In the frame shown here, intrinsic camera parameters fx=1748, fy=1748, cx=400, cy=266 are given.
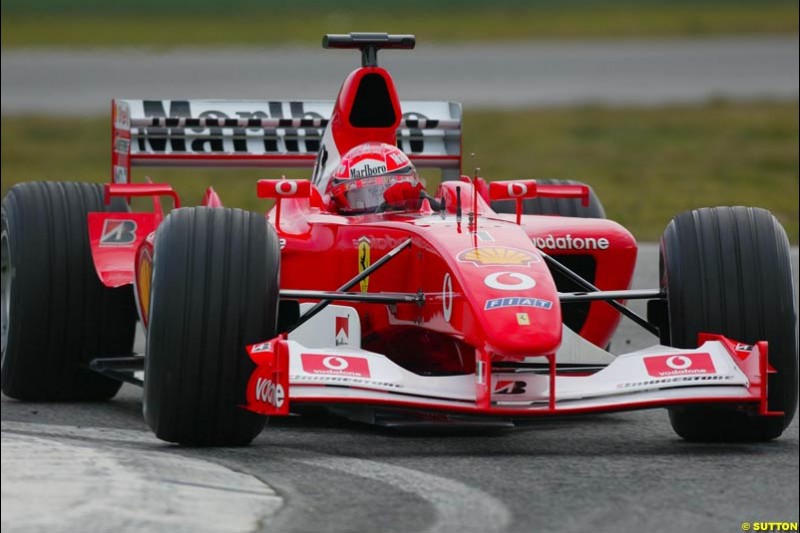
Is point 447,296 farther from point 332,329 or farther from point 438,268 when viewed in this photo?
point 332,329

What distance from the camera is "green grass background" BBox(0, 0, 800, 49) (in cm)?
4588

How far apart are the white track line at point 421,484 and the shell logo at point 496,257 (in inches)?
40.7

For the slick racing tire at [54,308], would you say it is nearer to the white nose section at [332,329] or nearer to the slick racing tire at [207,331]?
the white nose section at [332,329]

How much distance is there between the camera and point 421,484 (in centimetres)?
686

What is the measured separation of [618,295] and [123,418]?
281 centimetres

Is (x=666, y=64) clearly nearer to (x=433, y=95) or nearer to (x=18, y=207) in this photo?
(x=433, y=95)

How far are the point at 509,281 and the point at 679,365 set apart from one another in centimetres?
83

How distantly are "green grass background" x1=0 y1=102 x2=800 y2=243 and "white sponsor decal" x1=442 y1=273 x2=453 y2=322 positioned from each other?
8572 mm

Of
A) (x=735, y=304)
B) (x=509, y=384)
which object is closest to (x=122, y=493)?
(x=509, y=384)

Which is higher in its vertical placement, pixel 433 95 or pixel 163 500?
pixel 433 95

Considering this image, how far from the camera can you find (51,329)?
387 inches

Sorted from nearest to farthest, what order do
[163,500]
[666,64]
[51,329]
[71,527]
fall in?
[71,527] → [163,500] → [51,329] → [666,64]

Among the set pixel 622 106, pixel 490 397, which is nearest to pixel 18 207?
pixel 490 397

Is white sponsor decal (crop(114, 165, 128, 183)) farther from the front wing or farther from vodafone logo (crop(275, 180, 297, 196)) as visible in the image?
the front wing
